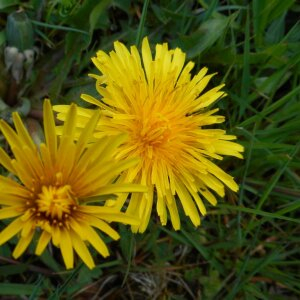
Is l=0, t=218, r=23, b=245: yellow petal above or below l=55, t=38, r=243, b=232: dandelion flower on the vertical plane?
below

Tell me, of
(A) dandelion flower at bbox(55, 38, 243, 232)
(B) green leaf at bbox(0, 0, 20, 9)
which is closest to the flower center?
(A) dandelion flower at bbox(55, 38, 243, 232)

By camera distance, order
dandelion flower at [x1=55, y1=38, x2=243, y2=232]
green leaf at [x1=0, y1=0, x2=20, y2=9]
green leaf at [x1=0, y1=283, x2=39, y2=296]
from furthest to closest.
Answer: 1. green leaf at [x1=0, y1=0, x2=20, y2=9]
2. green leaf at [x1=0, y1=283, x2=39, y2=296]
3. dandelion flower at [x1=55, y1=38, x2=243, y2=232]

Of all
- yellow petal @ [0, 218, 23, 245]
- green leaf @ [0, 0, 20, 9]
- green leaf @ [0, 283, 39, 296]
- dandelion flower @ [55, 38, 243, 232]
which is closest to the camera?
yellow petal @ [0, 218, 23, 245]

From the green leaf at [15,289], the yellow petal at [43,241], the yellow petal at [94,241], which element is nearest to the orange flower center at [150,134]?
the yellow petal at [94,241]

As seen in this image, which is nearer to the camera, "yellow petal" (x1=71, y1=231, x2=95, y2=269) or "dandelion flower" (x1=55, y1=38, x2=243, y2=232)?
"yellow petal" (x1=71, y1=231, x2=95, y2=269)

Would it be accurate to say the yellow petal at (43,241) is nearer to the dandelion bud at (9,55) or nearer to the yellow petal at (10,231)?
the yellow petal at (10,231)

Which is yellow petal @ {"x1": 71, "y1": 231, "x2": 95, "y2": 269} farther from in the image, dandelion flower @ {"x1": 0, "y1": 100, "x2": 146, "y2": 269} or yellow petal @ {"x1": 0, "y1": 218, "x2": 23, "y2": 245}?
yellow petal @ {"x1": 0, "y1": 218, "x2": 23, "y2": 245}

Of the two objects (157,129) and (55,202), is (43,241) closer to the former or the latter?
(55,202)

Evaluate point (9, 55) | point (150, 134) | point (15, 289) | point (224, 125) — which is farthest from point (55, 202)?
point (224, 125)
